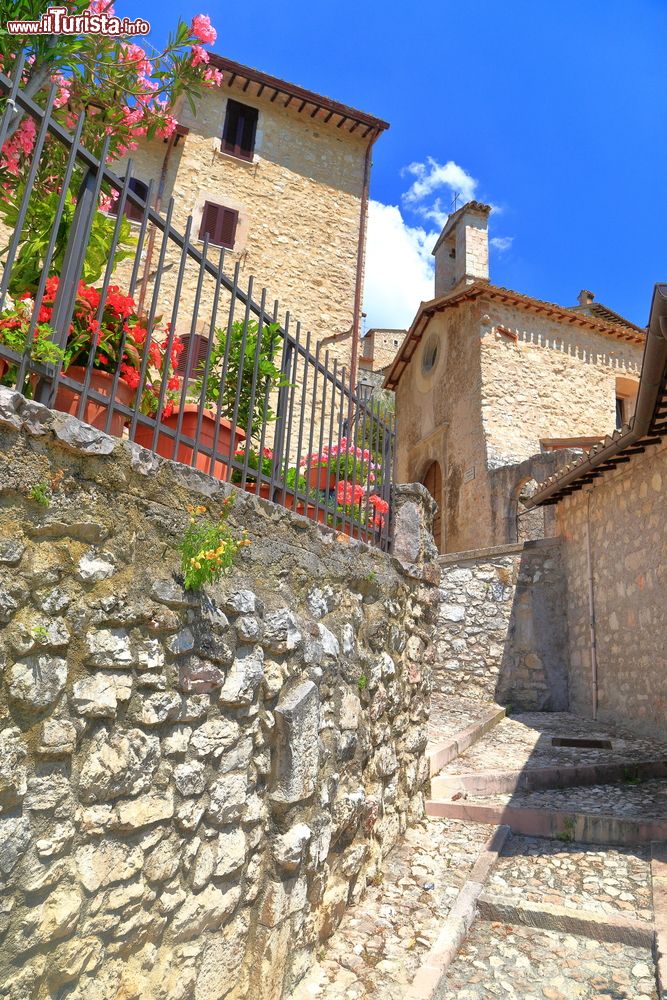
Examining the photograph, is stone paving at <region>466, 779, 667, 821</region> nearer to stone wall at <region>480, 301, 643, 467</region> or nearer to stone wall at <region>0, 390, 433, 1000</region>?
stone wall at <region>0, 390, 433, 1000</region>

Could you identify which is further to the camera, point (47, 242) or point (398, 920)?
point (398, 920)

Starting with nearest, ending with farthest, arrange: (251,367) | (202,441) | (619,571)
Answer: (202,441)
(251,367)
(619,571)

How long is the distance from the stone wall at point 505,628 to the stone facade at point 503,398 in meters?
3.10

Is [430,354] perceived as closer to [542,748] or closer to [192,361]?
[192,361]

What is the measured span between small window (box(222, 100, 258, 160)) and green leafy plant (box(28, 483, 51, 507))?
13.3m

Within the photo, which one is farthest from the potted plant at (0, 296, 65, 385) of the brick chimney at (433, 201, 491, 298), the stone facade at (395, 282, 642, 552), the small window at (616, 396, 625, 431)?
the small window at (616, 396, 625, 431)

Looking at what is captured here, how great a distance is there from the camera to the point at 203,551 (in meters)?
2.24

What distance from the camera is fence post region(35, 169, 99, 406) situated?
74.9 inches

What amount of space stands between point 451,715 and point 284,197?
10.7m

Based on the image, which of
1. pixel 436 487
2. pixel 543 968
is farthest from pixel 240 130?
pixel 543 968

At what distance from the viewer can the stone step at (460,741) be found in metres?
5.41

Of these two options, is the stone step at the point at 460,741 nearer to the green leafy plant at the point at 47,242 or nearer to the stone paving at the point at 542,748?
the stone paving at the point at 542,748

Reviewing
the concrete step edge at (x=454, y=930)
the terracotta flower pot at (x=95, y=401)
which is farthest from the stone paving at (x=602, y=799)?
the terracotta flower pot at (x=95, y=401)

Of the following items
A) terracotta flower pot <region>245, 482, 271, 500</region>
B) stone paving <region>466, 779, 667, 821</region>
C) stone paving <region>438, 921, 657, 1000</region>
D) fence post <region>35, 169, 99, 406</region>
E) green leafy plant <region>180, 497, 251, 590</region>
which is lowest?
stone paving <region>438, 921, 657, 1000</region>
